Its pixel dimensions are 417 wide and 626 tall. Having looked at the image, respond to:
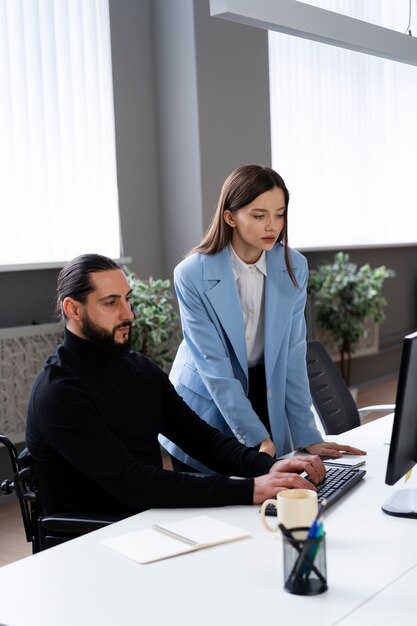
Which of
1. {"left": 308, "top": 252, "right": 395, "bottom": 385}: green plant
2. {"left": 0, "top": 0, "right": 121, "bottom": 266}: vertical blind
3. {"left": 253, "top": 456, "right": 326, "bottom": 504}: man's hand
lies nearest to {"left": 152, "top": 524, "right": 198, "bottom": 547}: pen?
{"left": 253, "top": 456, "right": 326, "bottom": 504}: man's hand

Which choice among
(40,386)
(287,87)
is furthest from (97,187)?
(40,386)

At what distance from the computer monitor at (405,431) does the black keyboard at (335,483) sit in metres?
0.12

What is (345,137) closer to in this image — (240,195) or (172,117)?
(172,117)

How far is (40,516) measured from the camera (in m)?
2.27

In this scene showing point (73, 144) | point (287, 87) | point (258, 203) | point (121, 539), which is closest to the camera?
point (121, 539)

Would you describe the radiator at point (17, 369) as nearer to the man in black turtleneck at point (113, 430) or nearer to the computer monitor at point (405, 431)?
the man in black turtleneck at point (113, 430)

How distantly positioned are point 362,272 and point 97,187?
2.52m

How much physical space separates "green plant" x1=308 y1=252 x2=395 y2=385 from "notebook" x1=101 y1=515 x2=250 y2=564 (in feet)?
15.8

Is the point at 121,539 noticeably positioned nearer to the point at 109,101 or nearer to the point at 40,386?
the point at 40,386

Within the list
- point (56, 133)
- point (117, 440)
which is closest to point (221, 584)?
point (117, 440)

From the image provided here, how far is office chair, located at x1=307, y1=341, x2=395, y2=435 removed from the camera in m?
3.20

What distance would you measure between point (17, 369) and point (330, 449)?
2.52 m

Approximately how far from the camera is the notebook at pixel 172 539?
68.4 inches

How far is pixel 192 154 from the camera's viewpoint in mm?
5531
